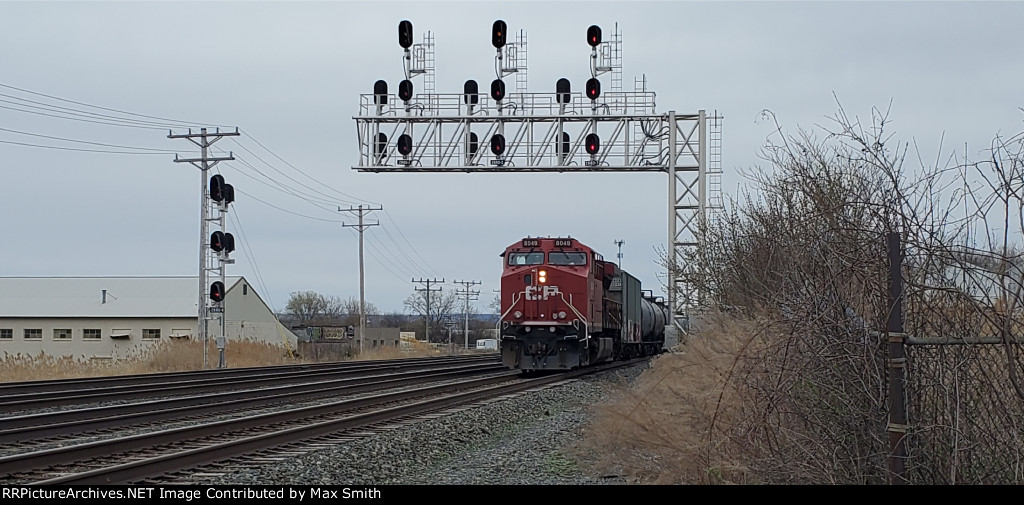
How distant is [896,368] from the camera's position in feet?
17.1

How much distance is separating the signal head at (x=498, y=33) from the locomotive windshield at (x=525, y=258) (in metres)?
5.50

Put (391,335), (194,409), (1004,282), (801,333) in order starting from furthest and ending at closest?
(391,335), (194,409), (801,333), (1004,282)

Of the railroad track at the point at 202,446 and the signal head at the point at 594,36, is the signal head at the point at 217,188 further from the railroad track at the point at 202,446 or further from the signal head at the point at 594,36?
the railroad track at the point at 202,446

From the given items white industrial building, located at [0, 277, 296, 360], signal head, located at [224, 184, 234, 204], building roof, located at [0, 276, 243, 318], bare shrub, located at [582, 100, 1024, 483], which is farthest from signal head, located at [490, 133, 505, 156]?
building roof, located at [0, 276, 243, 318]

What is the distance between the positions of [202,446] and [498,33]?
49.5ft

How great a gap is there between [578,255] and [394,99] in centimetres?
635

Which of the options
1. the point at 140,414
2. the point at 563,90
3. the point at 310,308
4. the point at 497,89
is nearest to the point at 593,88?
the point at 563,90

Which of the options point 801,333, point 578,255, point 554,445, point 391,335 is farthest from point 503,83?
point 391,335

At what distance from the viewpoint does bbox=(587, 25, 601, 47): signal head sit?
79.6 ft

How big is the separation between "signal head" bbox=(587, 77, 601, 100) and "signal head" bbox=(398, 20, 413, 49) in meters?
4.69

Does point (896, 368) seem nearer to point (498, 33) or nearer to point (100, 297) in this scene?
point (498, 33)

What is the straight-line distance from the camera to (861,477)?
5676mm
